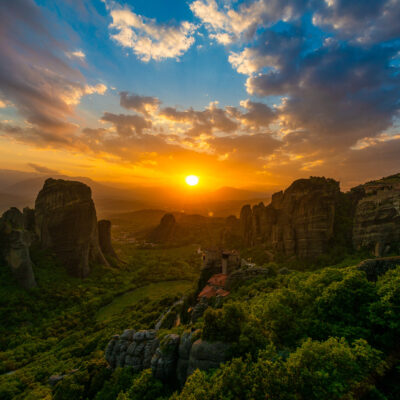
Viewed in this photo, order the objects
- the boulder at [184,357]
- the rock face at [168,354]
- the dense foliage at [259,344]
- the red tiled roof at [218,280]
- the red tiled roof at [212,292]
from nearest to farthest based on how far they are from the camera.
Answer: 1. the dense foliage at [259,344]
2. the rock face at [168,354]
3. the boulder at [184,357]
4. the red tiled roof at [212,292]
5. the red tiled roof at [218,280]

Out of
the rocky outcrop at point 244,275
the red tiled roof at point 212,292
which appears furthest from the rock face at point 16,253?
the rocky outcrop at point 244,275

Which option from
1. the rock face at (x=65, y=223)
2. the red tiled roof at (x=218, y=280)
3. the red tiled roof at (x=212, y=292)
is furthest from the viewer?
the rock face at (x=65, y=223)

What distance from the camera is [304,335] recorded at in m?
16.2

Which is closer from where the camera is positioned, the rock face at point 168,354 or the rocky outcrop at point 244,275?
the rock face at point 168,354

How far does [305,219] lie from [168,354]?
61848 mm

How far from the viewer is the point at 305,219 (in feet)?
221

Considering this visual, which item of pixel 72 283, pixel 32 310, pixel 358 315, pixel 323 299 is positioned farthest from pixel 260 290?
pixel 72 283

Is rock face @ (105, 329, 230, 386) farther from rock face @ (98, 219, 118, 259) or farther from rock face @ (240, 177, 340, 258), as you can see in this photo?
rock face @ (98, 219, 118, 259)

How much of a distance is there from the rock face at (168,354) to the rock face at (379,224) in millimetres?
51820

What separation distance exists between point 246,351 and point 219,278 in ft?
91.6

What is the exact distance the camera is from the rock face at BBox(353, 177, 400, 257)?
47250 millimetres

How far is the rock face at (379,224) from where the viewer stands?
1860 inches

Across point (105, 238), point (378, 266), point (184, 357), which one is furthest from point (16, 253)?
point (378, 266)

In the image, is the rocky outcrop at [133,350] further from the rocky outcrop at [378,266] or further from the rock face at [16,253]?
the rock face at [16,253]
